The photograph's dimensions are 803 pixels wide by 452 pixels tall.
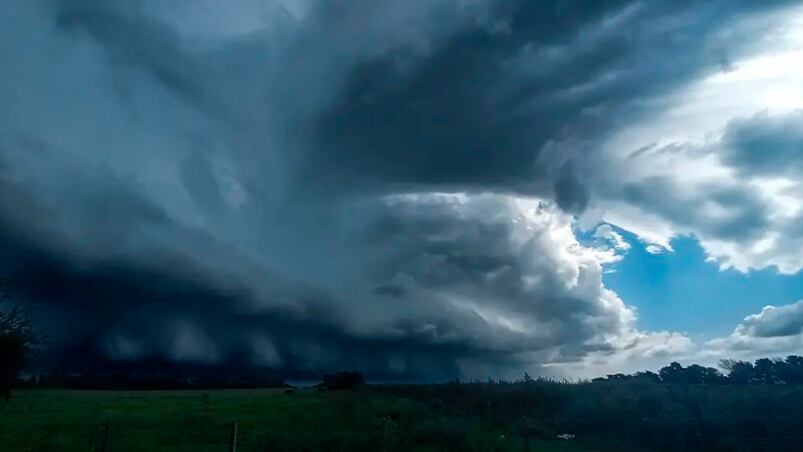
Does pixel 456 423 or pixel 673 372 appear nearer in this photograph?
pixel 456 423

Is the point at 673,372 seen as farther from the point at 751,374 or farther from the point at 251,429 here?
the point at 251,429

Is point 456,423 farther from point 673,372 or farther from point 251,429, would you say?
point 673,372

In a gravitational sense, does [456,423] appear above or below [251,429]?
above

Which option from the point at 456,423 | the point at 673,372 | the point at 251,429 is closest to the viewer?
the point at 251,429

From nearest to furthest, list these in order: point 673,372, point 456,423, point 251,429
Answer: point 251,429
point 456,423
point 673,372

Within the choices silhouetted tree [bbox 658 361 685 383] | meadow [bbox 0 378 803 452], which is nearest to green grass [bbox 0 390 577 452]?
meadow [bbox 0 378 803 452]

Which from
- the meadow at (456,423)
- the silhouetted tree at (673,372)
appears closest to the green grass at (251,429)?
the meadow at (456,423)

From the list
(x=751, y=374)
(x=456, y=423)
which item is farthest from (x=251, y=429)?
(x=751, y=374)

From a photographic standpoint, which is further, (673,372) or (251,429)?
(673,372)

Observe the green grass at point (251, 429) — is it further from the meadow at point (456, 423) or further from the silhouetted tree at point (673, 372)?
the silhouetted tree at point (673, 372)

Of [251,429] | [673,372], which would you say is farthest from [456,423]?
[673,372]

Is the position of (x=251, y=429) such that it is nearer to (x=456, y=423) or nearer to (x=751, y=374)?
(x=456, y=423)
